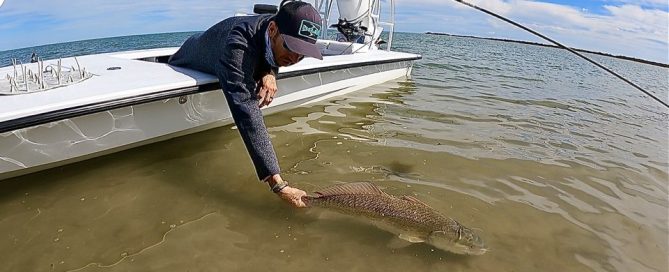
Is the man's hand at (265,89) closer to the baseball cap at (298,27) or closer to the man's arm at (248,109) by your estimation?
the man's arm at (248,109)

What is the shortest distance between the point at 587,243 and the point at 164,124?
3.48 m

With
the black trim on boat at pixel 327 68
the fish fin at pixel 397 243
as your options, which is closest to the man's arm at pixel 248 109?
the fish fin at pixel 397 243

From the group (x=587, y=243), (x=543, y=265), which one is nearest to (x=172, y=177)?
(x=543, y=265)

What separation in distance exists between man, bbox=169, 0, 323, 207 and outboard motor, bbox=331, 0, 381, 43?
5.42 meters

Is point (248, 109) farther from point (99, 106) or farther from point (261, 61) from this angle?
point (99, 106)

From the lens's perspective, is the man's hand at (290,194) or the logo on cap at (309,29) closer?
the logo on cap at (309,29)

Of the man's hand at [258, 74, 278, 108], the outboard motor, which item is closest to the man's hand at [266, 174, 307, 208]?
the man's hand at [258, 74, 278, 108]

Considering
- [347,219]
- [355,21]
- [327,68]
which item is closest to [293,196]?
[347,219]

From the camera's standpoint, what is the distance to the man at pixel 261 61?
2641 mm

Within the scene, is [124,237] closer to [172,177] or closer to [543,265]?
[172,177]

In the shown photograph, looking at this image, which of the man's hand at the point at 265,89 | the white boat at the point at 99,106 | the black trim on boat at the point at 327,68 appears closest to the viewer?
the white boat at the point at 99,106

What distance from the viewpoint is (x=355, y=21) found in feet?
28.6

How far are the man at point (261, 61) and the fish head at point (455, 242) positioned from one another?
93cm

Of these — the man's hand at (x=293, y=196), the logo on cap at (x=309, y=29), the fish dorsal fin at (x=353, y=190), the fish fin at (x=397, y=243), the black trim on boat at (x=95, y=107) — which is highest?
the logo on cap at (x=309, y=29)
